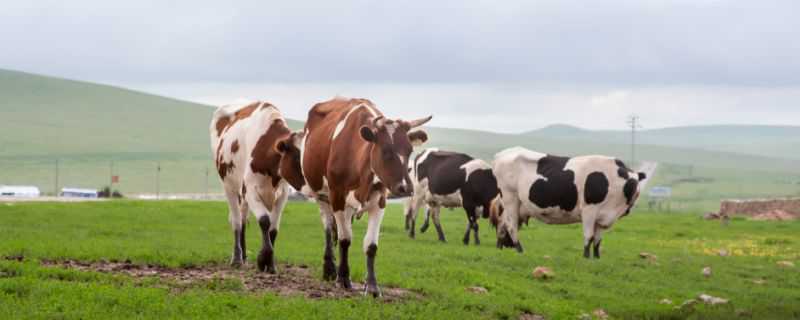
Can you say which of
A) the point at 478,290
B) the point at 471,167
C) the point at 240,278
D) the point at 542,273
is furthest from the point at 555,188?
the point at 240,278

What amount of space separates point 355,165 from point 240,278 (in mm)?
2621

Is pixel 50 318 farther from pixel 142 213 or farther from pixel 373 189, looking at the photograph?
pixel 142 213

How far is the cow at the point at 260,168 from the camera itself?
622 inches

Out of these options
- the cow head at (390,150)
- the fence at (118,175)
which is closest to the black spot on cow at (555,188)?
the cow head at (390,150)

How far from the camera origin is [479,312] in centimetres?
1434

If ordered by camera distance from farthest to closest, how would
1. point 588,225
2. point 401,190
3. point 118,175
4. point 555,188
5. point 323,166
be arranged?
1. point 118,175
2. point 555,188
3. point 588,225
4. point 323,166
5. point 401,190

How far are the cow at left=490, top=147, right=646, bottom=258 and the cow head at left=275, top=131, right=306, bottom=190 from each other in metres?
11.2

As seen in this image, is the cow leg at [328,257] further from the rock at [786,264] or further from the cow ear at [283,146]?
the rock at [786,264]

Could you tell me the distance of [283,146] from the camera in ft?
51.6

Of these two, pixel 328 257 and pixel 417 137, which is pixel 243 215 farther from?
pixel 417 137

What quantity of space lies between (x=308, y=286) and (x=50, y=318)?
4.27m

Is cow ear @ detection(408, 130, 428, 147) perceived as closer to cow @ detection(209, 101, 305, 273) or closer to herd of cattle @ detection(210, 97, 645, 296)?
herd of cattle @ detection(210, 97, 645, 296)

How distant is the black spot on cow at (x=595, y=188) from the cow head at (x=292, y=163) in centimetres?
1168

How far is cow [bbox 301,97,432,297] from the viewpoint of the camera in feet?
43.9
